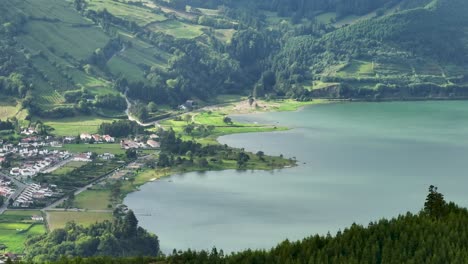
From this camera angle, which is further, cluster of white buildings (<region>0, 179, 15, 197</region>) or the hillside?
the hillside

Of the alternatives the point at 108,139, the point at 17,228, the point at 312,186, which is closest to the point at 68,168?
the point at 108,139

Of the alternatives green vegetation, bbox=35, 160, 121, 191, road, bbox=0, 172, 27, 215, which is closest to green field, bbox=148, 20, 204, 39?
green vegetation, bbox=35, 160, 121, 191

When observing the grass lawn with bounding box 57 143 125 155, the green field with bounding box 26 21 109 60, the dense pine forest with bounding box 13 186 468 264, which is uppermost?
the green field with bounding box 26 21 109 60

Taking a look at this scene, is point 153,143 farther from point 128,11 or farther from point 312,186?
point 128,11

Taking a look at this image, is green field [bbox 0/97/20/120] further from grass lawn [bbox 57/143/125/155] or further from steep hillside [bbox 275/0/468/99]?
steep hillside [bbox 275/0/468/99]

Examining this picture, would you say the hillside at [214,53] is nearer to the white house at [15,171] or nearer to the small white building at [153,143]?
the small white building at [153,143]

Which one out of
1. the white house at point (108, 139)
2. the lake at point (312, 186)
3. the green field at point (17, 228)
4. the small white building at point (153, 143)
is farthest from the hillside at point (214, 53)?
the green field at point (17, 228)

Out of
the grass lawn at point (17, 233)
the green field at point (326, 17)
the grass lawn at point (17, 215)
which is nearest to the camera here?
the grass lawn at point (17, 233)

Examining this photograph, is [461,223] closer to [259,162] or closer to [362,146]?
[259,162]
